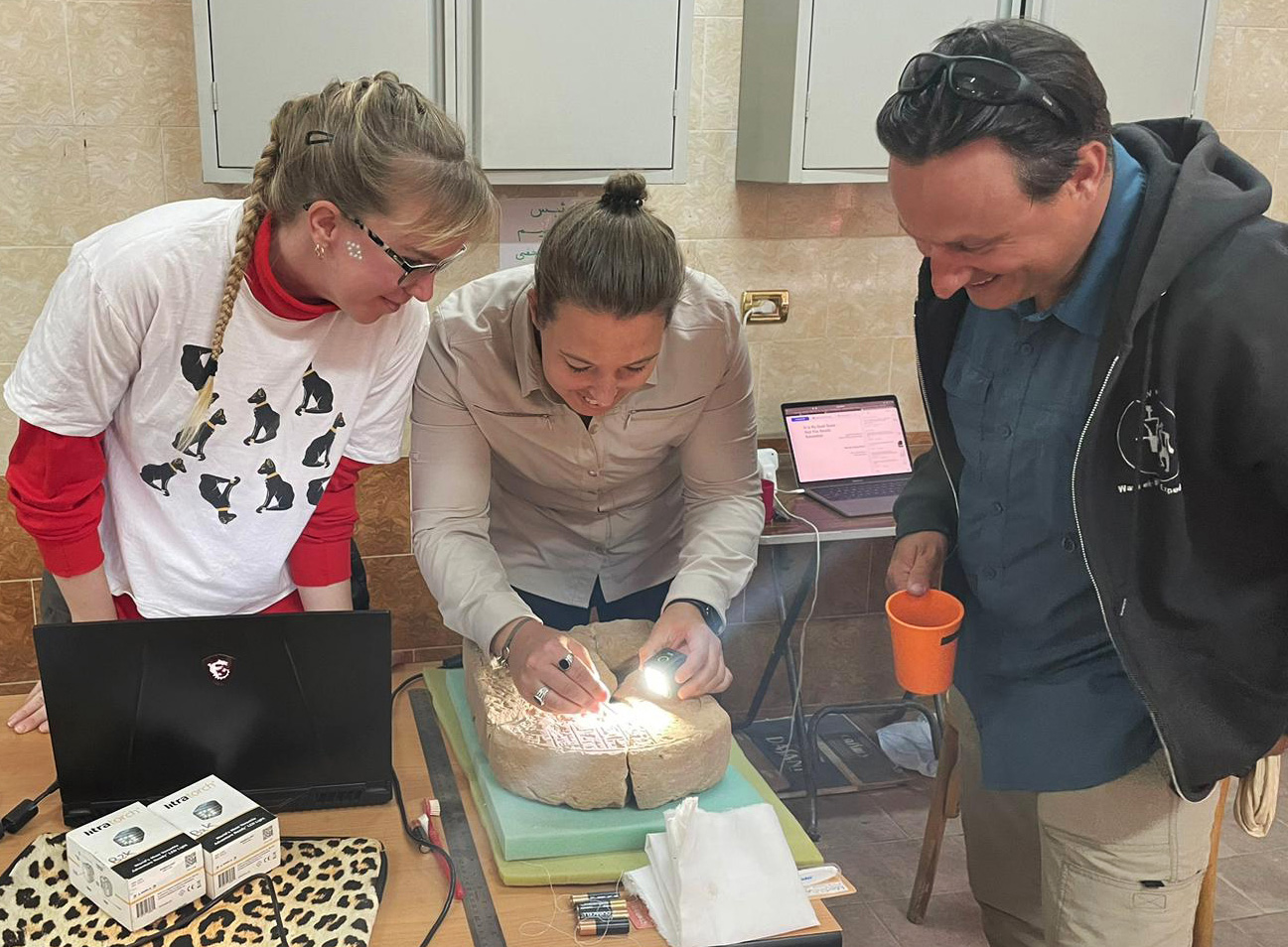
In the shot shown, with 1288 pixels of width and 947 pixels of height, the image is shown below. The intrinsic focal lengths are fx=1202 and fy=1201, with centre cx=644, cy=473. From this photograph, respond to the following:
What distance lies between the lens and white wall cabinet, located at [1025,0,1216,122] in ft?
9.68

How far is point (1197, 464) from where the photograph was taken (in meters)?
1.41

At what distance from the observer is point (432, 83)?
265 cm

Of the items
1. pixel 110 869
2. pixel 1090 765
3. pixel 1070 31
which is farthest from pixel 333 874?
pixel 1070 31

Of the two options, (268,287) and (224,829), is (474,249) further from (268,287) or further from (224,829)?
(224,829)

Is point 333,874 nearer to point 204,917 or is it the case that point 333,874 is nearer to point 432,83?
point 204,917

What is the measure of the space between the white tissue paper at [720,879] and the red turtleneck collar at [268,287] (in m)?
0.85

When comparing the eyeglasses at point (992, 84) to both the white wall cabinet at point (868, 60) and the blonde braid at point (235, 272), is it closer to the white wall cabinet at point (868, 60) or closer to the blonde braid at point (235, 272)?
the blonde braid at point (235, 272)

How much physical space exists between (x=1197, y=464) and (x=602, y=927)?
0.88 meters

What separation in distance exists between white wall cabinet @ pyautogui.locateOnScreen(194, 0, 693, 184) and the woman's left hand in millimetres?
1294

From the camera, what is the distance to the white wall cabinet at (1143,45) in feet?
9.68

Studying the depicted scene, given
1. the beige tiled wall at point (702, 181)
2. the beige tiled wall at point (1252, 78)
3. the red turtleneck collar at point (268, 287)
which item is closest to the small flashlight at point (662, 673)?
the red turtleneck collar at point (268, 287)

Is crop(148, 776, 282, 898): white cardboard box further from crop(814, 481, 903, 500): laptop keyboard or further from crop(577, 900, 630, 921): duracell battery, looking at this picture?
crop(814, 481, 903, 500): laptop keyboard

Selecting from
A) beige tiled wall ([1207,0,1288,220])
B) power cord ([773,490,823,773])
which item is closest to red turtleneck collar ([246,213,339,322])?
power cord ([773,490,823,773])

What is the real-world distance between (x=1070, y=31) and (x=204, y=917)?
2735mm
